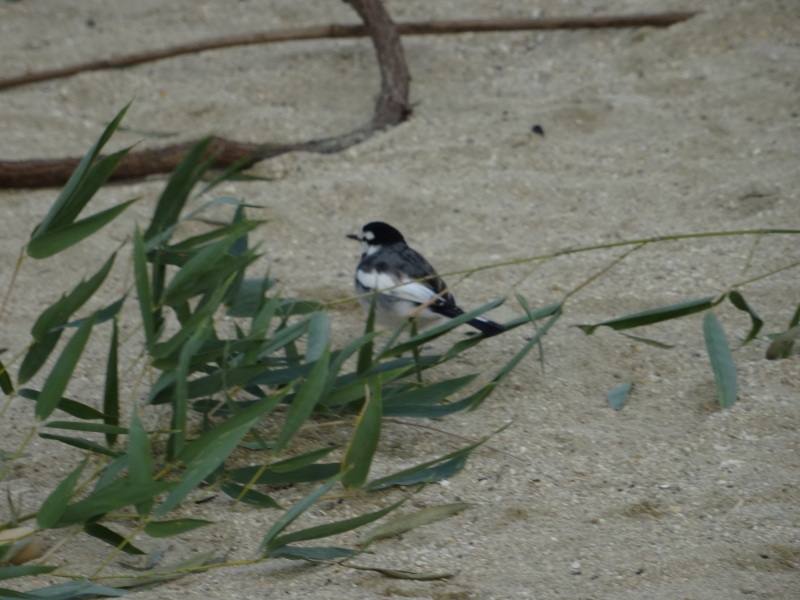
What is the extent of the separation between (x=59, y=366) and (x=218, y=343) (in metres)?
0.48

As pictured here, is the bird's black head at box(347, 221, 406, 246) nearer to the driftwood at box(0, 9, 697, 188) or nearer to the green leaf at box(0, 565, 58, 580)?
the driftwood at box(0, 9, 697, 188)

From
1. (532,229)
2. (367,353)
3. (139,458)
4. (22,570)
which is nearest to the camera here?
(22,570)

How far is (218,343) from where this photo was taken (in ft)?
8.64

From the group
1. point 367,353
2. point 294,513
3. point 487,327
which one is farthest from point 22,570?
point 487,327

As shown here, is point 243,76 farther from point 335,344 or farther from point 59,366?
point 59,366

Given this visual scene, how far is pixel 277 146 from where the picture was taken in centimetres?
483

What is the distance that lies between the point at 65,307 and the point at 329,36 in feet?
11.0

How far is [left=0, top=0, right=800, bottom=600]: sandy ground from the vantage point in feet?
7.54

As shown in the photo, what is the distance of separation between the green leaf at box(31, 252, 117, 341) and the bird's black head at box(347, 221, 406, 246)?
4.51ft

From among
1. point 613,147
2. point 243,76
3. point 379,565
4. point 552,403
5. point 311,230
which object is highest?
point 243,76

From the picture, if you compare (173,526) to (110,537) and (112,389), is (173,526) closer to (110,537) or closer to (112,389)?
(110,537)

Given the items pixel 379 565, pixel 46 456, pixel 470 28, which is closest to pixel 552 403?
pixel 379 565

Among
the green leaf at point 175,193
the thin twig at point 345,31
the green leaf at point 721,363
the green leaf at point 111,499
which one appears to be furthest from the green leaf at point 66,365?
the thin twig at point 345,31

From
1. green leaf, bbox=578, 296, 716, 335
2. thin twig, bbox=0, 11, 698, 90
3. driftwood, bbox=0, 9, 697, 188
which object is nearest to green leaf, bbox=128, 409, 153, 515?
green leaf, bbox=578, 296, 716, 335
